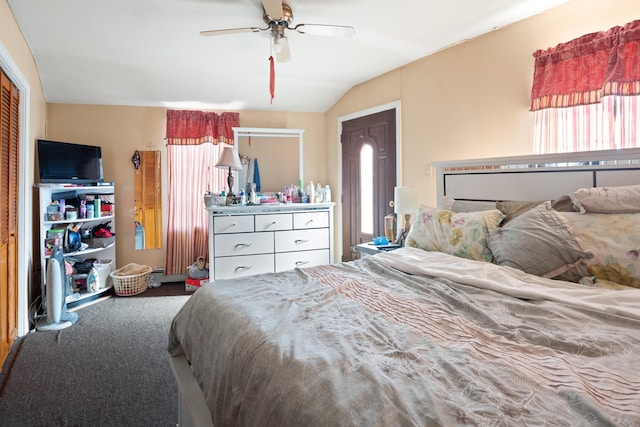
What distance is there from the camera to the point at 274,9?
7.53 ft

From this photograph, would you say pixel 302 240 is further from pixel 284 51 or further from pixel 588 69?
pixel 588 69

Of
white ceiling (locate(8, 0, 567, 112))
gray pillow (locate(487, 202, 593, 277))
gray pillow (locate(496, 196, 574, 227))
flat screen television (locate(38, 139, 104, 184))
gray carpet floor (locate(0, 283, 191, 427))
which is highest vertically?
white ceiling (locate(8, 0, 567, 112))

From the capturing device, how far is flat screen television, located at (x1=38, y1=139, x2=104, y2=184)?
336 centimetres

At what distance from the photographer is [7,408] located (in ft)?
6.31

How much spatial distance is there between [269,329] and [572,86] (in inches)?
92.5

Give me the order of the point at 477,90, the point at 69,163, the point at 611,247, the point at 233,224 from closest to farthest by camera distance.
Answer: the point at 611,247 < the point at 477,90 < the point at 69,163 < the point at 233,224

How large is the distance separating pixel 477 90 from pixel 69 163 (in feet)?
12.3

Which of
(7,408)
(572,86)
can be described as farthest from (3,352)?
(572,86)

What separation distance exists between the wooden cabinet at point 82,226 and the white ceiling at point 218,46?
1.05 meters

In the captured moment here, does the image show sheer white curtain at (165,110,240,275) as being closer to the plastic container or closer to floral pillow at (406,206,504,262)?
the plastic container

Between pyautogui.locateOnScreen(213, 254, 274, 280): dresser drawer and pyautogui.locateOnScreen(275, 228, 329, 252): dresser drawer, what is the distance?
7.6 inches

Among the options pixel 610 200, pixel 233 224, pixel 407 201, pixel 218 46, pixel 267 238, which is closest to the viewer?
pixel 610 200

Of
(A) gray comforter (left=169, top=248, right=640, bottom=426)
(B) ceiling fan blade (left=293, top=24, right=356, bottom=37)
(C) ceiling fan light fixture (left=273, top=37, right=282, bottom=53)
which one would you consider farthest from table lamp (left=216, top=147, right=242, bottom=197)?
(A) gray comforter (left=169, top=248, right=640, bottom=426)

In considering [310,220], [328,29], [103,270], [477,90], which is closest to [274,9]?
[328,29]
